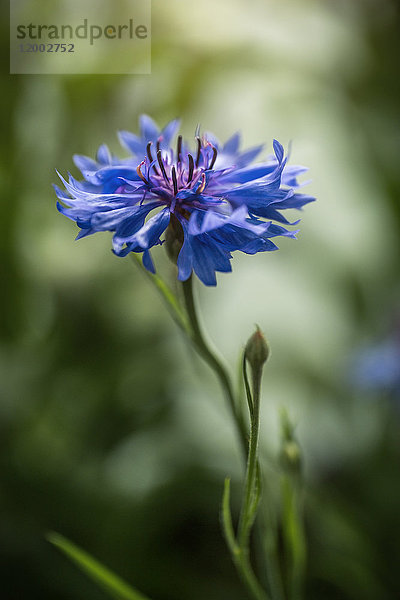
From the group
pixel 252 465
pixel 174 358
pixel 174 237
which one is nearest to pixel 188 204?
pixel 174 237

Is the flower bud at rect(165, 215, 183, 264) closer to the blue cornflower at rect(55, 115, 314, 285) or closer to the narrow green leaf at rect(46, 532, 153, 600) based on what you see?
the blue cornflower at rect(55, 115, 314, 285)

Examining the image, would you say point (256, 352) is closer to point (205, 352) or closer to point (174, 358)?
point (205, 352)

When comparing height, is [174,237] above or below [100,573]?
above

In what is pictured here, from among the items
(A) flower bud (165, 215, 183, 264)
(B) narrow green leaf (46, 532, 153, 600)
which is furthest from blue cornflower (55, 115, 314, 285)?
(B) narrow green leaf (46, 532, 153, 600)

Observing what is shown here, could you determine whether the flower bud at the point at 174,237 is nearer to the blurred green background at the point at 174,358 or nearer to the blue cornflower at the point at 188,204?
the blue cornflower at the point at 188,204

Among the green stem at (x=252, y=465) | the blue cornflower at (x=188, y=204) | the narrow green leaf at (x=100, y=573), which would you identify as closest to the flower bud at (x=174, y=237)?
the blue cornflower at (x=188, y=204)

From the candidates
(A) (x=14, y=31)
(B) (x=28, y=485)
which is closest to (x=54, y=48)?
(A) (x=14, y=31)

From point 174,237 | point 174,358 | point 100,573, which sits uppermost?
point 174,237

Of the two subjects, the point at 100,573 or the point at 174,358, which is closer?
the point at 100,573
